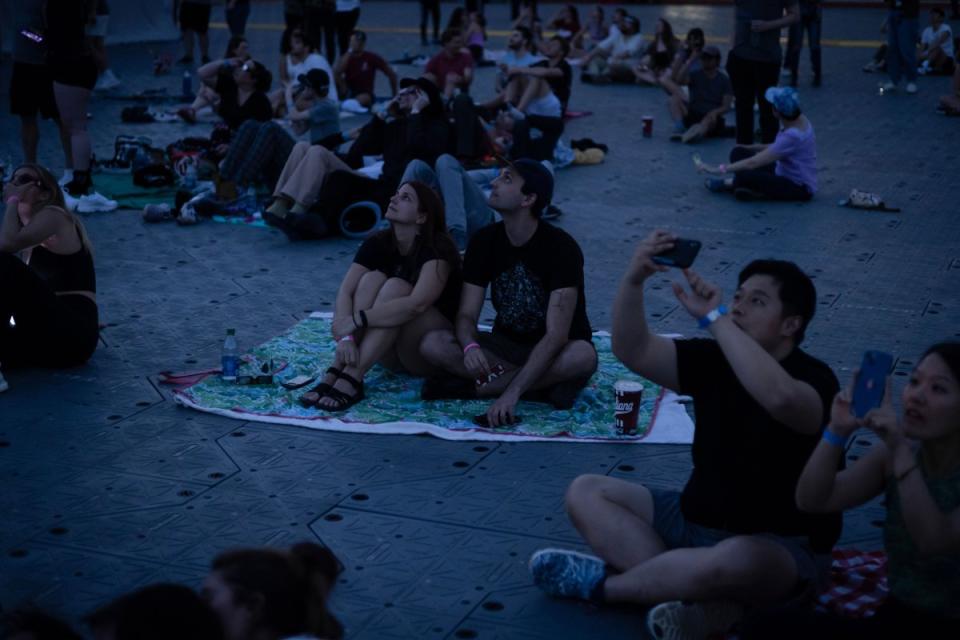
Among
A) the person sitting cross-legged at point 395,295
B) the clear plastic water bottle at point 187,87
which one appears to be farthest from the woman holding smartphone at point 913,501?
the clear plastic water bottle at point 187,87

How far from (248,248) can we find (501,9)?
1960 centimetres

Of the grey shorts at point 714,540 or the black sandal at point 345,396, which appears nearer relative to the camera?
the grey shorts at point 714,540

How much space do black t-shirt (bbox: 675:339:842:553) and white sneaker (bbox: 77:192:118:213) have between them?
23.7ft

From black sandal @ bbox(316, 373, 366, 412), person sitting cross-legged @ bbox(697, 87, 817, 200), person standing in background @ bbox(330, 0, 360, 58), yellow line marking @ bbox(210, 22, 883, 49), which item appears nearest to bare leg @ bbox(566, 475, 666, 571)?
black sandal @ bbox(316, 373, 366, 412)

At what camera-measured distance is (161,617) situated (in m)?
2.66

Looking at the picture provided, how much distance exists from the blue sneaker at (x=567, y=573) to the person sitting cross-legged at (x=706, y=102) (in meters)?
9.68

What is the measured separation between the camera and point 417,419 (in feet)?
20.0

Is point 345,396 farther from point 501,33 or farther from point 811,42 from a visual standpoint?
point 501,33

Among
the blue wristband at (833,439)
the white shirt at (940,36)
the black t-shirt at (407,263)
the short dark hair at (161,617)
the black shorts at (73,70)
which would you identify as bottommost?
the black t-shirt at (407,263)

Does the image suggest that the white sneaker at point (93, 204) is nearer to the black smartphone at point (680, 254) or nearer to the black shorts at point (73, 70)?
the black shorts at point (73, 70)

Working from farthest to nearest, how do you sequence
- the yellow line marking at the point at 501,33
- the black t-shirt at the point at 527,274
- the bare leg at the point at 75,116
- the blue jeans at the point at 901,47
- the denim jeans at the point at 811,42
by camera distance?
the yellow line marking at the point at 501,33 → the denim jeans at the point at 811,42 → the blue jeans at the point at 901,47 → the bare leg at the point at 75,116 → the black t-shirt at the point at 527,274

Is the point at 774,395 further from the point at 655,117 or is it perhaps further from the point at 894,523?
the point at 655,117

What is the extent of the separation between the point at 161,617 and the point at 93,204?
26.8ft

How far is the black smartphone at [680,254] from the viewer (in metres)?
4.07
